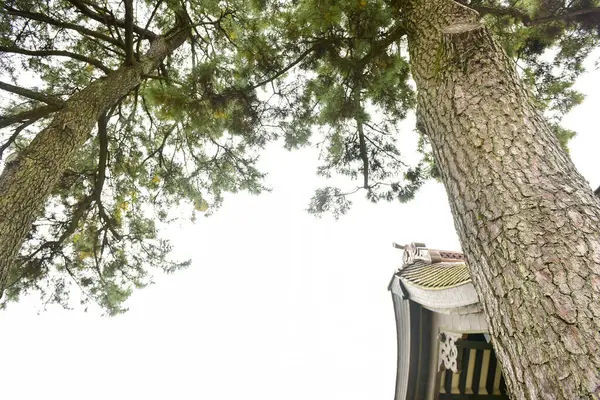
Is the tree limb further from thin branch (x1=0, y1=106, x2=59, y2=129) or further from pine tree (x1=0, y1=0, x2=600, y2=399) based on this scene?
thin branch (x1=0, y1=106, x2=59, y2=129)

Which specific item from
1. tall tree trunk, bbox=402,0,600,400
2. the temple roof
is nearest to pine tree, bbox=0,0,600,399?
tall tree trunk, bbox=402,0,600,400

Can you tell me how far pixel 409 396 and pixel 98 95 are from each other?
5.07 meters

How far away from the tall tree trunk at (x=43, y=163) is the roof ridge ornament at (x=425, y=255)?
4.41 metres

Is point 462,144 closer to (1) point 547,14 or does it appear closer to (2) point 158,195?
(1) point 547,14

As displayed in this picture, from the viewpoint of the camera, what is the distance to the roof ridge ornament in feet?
14.9

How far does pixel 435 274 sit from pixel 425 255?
744 mm

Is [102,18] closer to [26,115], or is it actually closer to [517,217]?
[26,115]

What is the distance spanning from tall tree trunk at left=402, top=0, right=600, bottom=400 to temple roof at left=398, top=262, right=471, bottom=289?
4.69 ft

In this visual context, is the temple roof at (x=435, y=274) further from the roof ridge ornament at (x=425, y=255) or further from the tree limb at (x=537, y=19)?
the tree limb at (x=537, y=19)

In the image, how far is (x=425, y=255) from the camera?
463 centimetres

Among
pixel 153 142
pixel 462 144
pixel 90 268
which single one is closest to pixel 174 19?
pixel 153 142

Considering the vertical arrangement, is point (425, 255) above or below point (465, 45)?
below

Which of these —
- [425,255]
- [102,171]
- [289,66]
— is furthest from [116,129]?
[425,255]

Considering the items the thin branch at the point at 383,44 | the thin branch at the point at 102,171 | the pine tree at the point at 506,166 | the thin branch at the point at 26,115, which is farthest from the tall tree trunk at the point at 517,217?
the thin branch at the point at 102,171
